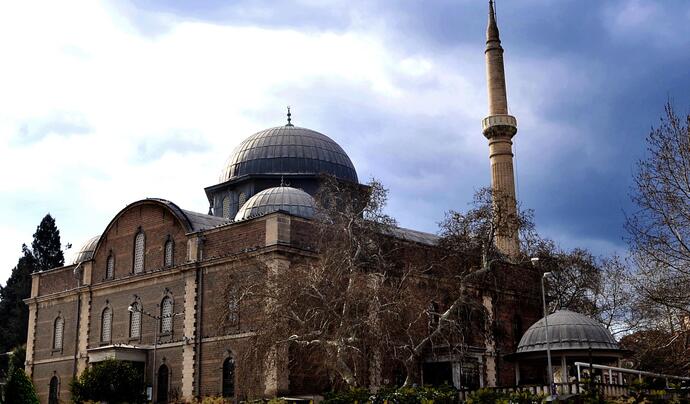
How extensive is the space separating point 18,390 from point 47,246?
4288cm

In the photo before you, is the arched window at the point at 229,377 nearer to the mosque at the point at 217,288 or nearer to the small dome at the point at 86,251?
the mosque at the point at 217,288

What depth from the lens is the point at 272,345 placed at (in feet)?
101

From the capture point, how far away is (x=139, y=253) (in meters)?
43.7

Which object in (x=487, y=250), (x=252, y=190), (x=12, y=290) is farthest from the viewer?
(x=12, y=290)

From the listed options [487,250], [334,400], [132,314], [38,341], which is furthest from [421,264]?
[38,341]

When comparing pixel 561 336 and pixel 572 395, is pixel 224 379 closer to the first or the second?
pixel 561 336

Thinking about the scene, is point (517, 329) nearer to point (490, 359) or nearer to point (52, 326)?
point (490, 359)

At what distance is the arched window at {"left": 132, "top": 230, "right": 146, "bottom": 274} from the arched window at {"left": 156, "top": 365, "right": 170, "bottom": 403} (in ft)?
17.9

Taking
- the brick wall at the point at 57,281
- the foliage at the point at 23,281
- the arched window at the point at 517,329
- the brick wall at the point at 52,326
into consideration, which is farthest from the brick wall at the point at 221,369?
the foliage at the point at 23,281

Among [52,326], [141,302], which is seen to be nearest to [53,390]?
[52,326]

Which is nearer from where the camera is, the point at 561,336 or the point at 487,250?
the point at 561,336

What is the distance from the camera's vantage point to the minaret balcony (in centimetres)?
5116

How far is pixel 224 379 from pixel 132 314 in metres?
8.18

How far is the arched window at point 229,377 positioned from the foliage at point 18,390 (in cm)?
1247
